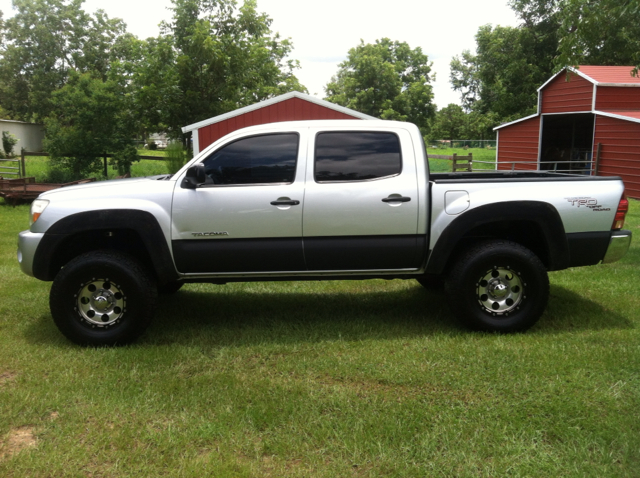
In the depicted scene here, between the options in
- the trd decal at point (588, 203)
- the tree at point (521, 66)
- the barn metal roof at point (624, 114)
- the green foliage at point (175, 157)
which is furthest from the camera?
the tree at point (521, 66)

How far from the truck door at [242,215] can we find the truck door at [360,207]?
0.13 m

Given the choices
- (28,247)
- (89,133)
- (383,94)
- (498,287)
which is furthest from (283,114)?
(383,94)

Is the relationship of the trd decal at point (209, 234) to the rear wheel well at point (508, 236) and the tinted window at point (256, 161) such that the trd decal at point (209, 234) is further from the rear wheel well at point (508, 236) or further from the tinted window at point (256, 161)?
the rear wheel well at point (508, 236)

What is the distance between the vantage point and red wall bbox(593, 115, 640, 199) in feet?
63.4

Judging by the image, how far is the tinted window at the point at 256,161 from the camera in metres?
5.39

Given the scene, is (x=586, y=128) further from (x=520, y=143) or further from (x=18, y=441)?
(x=18, y=441)

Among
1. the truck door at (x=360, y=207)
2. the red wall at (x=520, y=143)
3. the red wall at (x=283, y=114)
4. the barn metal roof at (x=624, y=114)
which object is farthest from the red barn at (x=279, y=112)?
the truck door at (x=360, y=207)

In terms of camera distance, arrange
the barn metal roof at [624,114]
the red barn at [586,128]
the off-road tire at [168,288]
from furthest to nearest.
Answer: the red barn at [586,128]
the barn metal roof at [624,114]
the off-road tire at [168,288]

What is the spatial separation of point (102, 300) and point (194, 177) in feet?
4.39

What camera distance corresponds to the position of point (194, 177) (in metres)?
5.25

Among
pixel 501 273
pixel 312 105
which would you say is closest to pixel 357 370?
pixel 501 273

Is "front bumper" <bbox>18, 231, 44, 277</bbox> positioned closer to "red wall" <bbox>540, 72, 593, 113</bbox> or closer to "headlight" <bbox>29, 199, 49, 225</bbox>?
"headlight" <bbox>29, 199, 49, 225</bbox>

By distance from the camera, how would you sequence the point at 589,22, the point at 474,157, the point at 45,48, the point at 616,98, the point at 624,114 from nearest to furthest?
the point at 589,22 < the point at 624,114 < the point at 616,98 < the point at 474,157 < the point at 45,48

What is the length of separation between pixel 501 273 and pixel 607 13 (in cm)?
762
